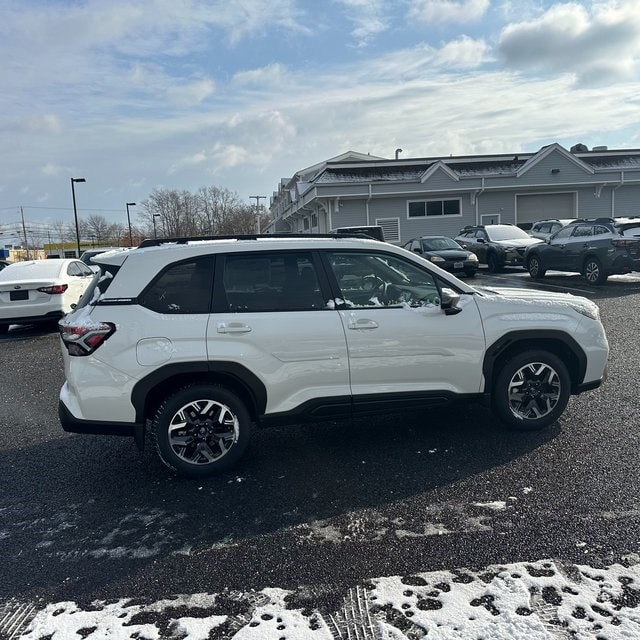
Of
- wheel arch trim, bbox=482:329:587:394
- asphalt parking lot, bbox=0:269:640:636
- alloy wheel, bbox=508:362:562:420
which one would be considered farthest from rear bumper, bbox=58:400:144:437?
alloy wheel, bbox=508:362:562:420

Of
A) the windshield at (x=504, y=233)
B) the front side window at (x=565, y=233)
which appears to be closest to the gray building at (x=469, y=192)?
the windshield at (x=504, y=233)

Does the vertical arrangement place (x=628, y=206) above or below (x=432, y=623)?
above

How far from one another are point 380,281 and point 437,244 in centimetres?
1565

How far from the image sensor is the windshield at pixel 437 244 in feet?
63.6

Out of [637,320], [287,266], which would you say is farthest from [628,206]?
[287,266]

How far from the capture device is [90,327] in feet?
13.2

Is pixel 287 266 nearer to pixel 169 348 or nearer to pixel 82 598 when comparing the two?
pixel 169 348

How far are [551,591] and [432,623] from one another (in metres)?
0.66

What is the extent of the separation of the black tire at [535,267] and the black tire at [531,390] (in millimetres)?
13009

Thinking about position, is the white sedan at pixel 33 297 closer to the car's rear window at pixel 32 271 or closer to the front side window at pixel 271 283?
the car's rear window at pixel 32 271

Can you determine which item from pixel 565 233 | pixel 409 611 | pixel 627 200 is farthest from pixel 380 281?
pixel 627 200

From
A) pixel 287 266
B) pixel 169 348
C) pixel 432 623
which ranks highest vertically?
pixel 287 266

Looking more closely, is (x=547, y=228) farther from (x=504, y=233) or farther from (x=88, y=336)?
(x=88, y=336)

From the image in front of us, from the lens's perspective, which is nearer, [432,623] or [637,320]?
[432,623]
